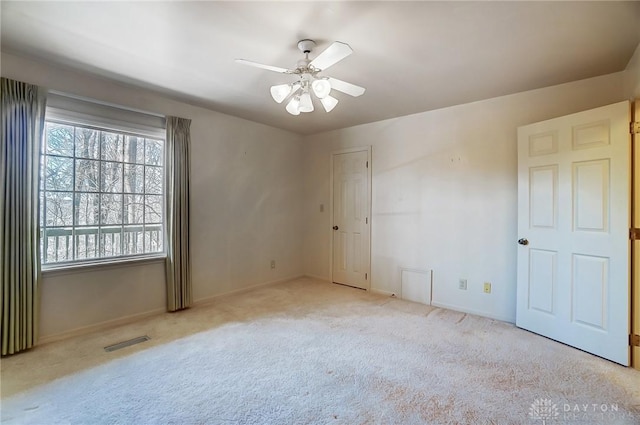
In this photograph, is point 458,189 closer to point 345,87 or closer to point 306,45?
point 345,87

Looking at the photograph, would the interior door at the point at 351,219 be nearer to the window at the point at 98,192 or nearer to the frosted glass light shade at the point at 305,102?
the frosted glass light shade at the point at 305,102

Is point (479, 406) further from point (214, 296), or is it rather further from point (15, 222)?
point (15, 222)

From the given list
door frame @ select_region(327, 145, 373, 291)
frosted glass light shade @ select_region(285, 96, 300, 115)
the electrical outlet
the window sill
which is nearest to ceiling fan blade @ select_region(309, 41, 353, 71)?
frosted glass light shade @ select_region(285, 96, 300, 115)

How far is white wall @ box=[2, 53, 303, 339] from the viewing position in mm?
2713

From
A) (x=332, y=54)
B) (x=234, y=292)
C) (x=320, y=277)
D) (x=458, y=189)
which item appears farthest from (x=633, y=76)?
(x=234, y=292)

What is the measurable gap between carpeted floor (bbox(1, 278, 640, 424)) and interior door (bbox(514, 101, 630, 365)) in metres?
0.22

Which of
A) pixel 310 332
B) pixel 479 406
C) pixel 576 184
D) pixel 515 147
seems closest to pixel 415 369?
pixel 479 406

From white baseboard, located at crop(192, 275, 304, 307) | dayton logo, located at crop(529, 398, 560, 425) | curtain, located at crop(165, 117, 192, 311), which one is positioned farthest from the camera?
white baseboard, located at crop(192, 275, 304, 307)

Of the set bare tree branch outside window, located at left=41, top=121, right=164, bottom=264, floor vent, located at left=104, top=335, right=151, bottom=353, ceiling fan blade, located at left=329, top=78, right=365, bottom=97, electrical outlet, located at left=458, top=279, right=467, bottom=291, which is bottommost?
floor vent, located at left=104, top=335, right=151, bottom=353

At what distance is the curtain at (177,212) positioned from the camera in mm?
3363

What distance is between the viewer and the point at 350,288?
448 centimetres

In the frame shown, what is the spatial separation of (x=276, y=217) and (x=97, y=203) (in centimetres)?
236

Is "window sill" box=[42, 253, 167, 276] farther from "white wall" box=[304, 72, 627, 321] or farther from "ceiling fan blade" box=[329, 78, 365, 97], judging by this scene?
"white wall" box=[304, 72, 627, 321]

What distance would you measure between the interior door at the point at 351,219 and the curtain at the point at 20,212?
11.5 feet
